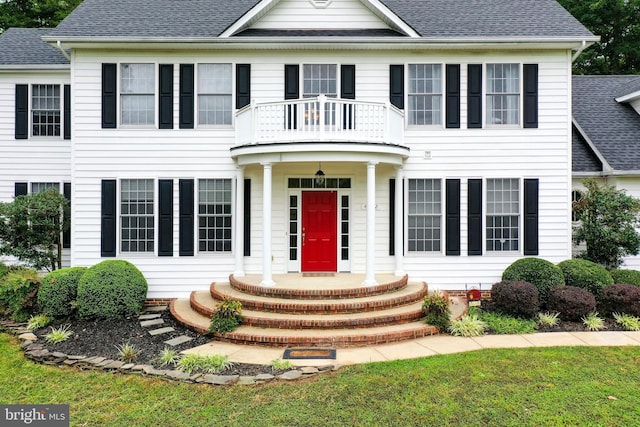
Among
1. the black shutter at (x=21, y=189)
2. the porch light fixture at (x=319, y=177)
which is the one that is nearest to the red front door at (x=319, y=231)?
the porch light fixture at (x=319, y=177)

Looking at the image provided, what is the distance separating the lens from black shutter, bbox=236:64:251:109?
399 inches

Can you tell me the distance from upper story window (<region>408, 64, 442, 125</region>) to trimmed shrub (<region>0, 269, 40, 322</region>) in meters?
10.4

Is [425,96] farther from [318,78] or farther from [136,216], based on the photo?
[136,216]

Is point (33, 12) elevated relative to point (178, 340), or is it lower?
elevated

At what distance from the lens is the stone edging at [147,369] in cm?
568

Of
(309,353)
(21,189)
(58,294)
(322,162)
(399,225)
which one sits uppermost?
(322,162)

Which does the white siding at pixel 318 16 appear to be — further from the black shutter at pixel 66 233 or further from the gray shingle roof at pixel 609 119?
the gray shingle roof at pixel 609 119

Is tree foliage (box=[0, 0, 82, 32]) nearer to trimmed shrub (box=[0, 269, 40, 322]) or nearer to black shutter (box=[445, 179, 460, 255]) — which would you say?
trimmed shrub (box=[0, 269, 40, 322])

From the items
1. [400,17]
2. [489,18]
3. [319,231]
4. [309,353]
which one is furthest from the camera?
[489,18]

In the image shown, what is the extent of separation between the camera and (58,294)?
8398 millimetres

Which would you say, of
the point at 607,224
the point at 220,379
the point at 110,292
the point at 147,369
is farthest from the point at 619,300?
the point at 110,292

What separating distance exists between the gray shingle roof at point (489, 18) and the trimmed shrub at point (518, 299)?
261 inches

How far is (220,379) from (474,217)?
308 inches

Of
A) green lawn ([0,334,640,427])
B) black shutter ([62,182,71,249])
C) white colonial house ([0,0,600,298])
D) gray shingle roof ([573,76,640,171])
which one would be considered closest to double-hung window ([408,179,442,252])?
white colonial house ([0,0,600,298])
